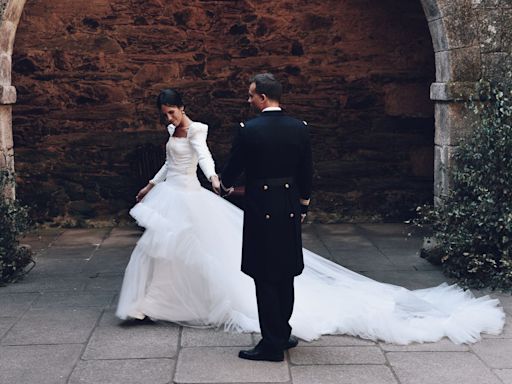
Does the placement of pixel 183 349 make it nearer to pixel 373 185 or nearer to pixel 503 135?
pixel 503 135

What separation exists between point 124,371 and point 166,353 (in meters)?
0.33

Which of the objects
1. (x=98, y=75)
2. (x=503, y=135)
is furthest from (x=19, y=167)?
(x=503, y=135)

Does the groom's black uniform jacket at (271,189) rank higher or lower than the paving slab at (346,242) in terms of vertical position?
higher

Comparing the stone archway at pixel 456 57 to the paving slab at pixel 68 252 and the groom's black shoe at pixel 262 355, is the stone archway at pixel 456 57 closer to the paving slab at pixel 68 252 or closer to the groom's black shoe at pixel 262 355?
the paving slab at pixel 68 252

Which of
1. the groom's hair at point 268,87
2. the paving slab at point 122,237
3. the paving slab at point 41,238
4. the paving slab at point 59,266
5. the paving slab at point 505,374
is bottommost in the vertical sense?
the paving slab at point 122,237

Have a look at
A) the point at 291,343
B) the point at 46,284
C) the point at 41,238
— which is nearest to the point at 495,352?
the point at 291,343

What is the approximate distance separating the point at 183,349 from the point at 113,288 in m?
1.67

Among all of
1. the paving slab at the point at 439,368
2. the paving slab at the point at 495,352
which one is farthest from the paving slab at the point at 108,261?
the paving slab at the point at 495,352

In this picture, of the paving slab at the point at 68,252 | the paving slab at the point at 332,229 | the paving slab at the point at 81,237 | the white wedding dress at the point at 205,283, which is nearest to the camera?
the white wedding dress at the point at 205,283

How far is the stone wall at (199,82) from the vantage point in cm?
862

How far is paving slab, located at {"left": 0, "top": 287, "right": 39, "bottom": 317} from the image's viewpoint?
5.33 meters

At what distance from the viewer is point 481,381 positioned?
3.97m

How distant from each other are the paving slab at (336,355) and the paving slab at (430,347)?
0.30 ft

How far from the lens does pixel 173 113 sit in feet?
16.1
